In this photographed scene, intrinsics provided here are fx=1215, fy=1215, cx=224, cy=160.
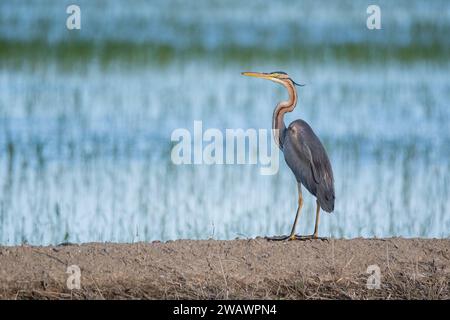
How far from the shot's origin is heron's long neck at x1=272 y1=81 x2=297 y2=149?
30.6 ft

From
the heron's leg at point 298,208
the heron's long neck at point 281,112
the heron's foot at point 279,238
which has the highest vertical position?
the heron's long neck at point 281,112

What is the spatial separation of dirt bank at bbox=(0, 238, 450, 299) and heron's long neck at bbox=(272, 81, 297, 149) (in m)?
1.16

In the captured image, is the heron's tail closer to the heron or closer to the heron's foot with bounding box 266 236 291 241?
the heron

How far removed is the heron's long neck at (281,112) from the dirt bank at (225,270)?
1.16m

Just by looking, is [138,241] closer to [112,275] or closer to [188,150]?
[112,275]

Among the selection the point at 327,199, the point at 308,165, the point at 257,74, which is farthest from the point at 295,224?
the point at 257,74

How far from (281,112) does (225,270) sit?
1.82 meters

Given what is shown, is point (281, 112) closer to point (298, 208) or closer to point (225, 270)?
point (298, 208)

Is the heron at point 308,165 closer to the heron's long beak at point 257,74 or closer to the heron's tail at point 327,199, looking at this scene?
the heron's tail at point 327,199

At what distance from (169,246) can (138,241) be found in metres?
0.34

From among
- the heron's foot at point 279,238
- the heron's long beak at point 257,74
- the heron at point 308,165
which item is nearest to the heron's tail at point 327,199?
the heron at point 308,165

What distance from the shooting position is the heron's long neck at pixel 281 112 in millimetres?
9328

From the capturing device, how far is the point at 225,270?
7988mm
